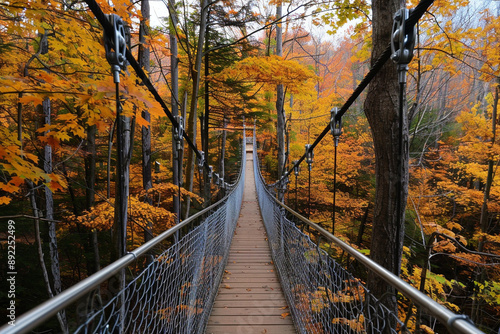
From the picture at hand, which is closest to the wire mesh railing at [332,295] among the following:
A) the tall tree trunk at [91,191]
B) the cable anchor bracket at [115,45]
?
the cable anchor bracket at [115,45]

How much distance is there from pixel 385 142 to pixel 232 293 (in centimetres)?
178

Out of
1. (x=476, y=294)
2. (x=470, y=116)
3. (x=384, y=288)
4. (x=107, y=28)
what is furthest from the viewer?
(x=470, y=116)

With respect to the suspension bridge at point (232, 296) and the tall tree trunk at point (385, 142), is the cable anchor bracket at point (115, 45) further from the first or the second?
the tall tree trunk at point (385, 142)

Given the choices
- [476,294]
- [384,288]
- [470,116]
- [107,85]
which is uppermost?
[470,116]

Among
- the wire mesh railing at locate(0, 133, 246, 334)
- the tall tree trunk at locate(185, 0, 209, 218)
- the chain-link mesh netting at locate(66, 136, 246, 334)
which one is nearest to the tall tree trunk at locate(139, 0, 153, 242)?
the tall tree trunk at locate(185, 0, 209, 218)

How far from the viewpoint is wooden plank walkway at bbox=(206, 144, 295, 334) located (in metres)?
1.82

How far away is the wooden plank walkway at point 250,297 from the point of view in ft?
5.96

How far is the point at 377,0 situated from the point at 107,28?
1.53 meters

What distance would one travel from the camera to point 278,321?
187 cm

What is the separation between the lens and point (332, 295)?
3.72 ft

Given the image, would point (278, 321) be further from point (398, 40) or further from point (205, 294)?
point (398, 40)

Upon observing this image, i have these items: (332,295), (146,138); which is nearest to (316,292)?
(332,295)

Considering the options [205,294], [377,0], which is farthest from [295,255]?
[377,0]

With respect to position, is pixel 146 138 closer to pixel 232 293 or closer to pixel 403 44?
pixel 232 293
